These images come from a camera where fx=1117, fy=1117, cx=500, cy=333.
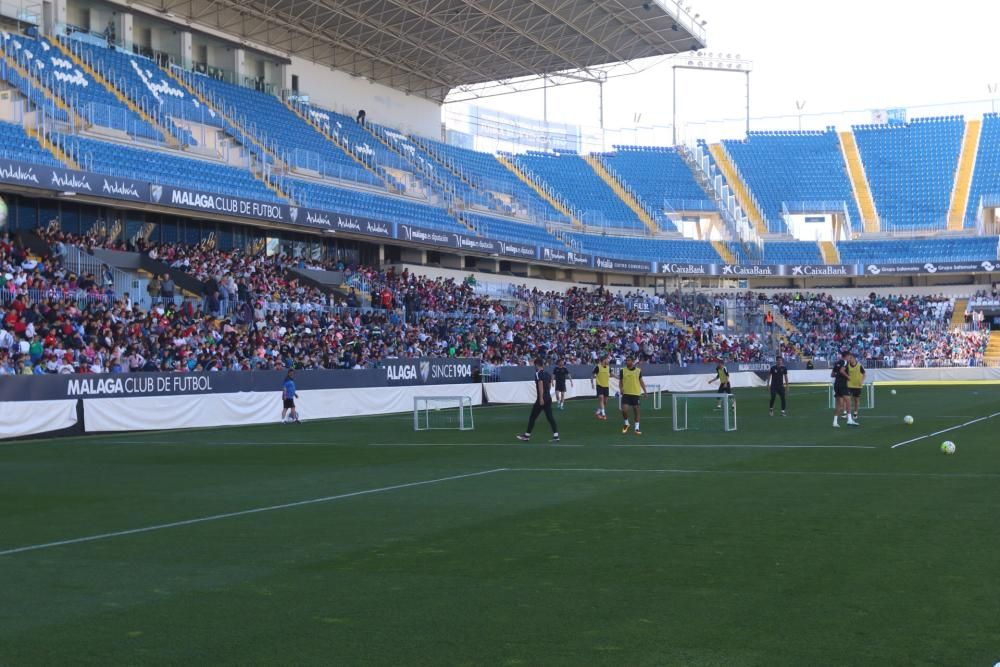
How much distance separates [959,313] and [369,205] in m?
42.3

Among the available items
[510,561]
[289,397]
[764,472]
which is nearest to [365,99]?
[289,397]

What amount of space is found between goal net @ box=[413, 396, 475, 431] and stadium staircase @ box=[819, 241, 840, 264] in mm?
45401

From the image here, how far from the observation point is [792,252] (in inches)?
3022

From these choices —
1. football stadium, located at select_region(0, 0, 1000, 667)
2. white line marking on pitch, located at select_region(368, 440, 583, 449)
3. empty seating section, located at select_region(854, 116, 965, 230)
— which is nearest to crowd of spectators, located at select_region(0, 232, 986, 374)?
football stadium, located at select_region(0, 0, 1000, 667)

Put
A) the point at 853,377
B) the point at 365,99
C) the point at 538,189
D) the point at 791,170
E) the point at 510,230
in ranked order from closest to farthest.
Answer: the point at 853,377 < the point at 510,230 < the point at 365,99 < the point at 538,189 < the point at 791,170

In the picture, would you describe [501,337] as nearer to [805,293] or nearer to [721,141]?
[805,293]

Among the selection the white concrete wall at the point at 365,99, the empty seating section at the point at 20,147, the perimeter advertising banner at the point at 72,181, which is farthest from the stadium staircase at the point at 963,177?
the empty seating section at the point at 20,147

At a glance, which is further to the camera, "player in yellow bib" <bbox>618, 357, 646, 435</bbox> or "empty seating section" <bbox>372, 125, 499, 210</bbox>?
"empty seating section" <bbox>372, 125, 499, 210</bbox>

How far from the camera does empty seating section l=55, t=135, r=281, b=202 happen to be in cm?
3894

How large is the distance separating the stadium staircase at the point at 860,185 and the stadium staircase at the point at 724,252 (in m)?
10.2

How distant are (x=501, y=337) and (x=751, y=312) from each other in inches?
1009

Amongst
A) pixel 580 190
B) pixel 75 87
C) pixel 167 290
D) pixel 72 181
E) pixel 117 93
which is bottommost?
pixel 167 290

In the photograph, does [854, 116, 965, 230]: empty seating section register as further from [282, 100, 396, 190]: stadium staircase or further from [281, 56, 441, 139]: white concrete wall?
[282, 100, 396, 190]: stadium staircase

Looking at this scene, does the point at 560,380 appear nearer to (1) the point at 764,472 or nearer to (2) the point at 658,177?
(1) the point at 764,472
